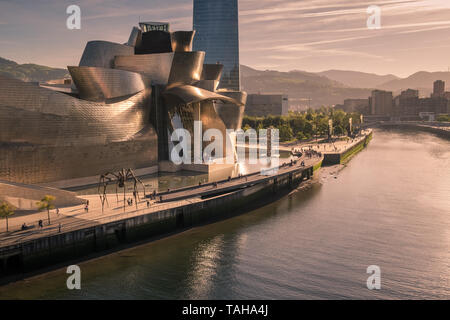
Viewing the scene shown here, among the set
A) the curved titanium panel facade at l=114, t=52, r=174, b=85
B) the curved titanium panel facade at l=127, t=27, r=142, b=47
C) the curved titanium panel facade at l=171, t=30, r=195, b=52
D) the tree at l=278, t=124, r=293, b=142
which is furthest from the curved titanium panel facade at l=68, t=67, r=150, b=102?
the tree at l=278, t=124, r=293, b=142

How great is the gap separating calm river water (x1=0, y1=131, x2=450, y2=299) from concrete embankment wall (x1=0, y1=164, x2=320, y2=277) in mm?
1178

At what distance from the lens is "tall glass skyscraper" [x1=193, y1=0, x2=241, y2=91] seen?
151375 mm

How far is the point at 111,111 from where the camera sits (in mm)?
44312

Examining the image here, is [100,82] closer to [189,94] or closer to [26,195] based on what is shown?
[189,94]

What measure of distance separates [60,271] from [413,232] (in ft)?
85.2

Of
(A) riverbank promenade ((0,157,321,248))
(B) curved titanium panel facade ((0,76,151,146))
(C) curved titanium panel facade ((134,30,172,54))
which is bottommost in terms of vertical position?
(A) riverbank promenade ((0,157,321,248))

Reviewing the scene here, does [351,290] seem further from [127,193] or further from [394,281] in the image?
[127,193]

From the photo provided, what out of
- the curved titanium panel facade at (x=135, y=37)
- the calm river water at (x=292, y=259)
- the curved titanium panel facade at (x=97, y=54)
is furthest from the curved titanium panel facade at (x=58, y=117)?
the calm river water at (x=292, y=259)

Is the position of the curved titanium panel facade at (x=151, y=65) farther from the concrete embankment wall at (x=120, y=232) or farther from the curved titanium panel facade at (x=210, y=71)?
the concrete embankment wall at (x=120, y=232)

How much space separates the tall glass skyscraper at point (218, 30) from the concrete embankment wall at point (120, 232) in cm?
11421

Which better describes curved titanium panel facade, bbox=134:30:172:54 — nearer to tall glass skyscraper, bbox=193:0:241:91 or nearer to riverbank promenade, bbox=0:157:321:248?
riverbank promenade, bbox=0:157:321:248
